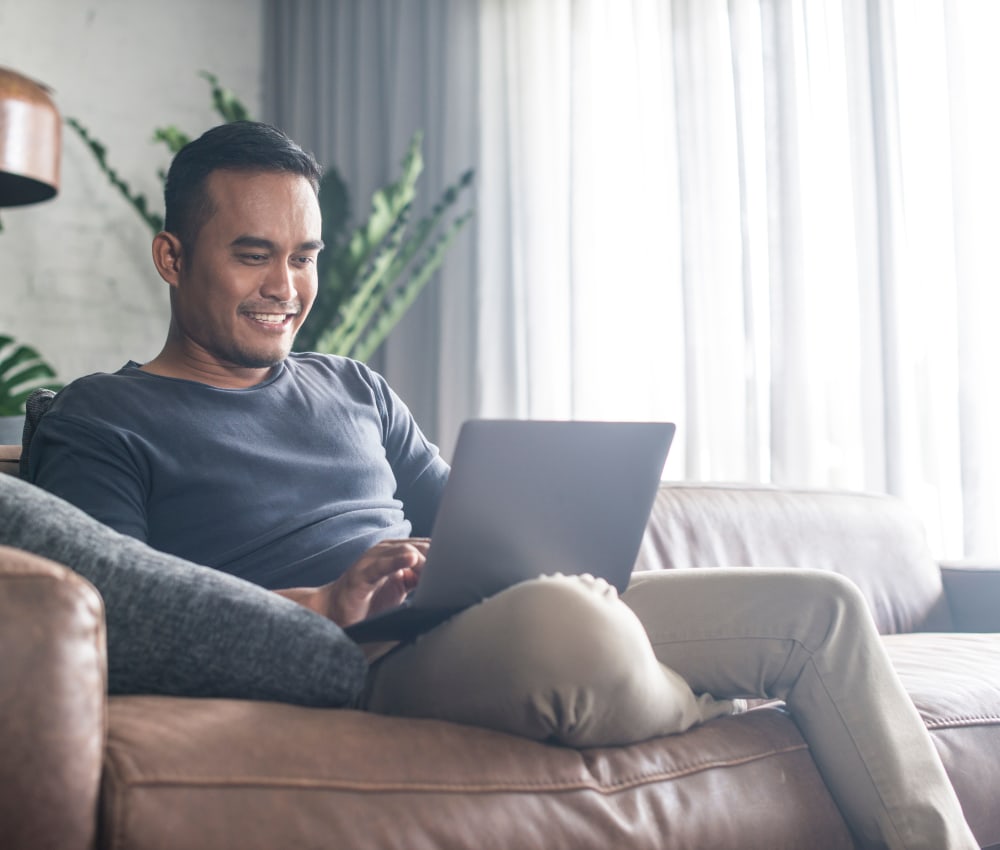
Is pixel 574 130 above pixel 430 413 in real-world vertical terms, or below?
above

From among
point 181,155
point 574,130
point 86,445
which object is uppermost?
point 574,130

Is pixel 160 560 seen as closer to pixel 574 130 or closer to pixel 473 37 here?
pixel 574 130

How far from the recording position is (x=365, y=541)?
1421 millimetres

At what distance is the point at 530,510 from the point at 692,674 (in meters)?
0.29

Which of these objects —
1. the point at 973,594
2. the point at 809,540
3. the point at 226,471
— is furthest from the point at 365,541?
the point at 973,594

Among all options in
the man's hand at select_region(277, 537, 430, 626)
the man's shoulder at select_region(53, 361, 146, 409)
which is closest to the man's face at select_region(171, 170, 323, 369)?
the man's shoulder at select_region(53, 361, 146, 409)

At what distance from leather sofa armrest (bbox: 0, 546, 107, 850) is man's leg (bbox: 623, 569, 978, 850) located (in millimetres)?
598

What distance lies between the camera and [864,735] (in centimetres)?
108

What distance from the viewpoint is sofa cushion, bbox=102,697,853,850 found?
2.64 ft

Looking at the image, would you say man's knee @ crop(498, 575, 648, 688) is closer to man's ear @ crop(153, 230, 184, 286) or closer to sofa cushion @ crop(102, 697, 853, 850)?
sofa cushion @ crop(102, 697, 853, 850)

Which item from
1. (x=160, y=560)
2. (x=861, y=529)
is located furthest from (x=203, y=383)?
(x=861, y=529)

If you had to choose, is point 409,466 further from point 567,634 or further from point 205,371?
point 567,634

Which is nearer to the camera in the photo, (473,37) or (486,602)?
(486,602)

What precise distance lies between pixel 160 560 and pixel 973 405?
6.38 ft
